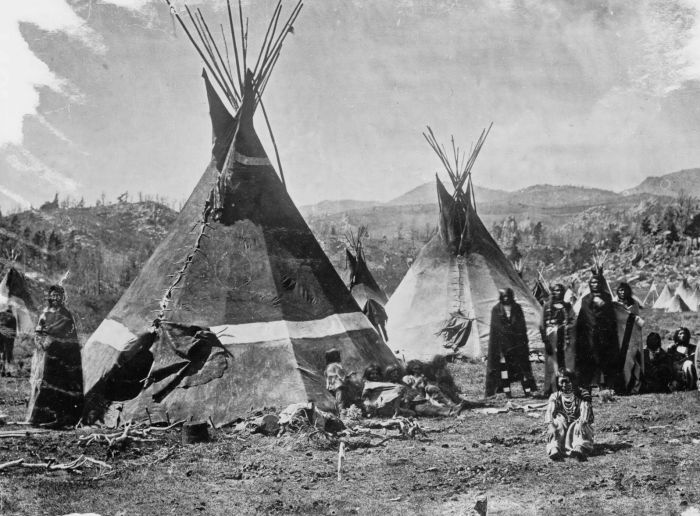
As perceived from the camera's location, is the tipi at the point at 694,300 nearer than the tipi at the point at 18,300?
No

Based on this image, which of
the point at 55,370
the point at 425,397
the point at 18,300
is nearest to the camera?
the point at 55,370

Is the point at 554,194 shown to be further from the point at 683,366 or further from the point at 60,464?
the point at 60,464

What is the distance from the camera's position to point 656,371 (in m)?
11.0

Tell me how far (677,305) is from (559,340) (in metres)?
24.3

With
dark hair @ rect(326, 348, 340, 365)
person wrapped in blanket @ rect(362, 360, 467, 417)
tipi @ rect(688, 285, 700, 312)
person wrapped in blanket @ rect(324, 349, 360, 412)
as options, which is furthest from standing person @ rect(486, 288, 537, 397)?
tipi @ rect(688, 285, 700, 312)

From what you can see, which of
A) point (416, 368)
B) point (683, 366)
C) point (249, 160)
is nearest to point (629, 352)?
point (683, 366)

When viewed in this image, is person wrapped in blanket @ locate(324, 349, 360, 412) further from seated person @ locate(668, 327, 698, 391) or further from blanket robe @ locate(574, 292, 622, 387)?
seated person @ locate(668, 327, 698, 391)

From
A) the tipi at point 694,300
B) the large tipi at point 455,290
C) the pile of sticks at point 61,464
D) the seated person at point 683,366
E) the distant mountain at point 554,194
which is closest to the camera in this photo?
the pile of sticks at point 61,464

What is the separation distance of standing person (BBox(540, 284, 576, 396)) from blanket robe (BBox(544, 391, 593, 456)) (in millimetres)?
3788

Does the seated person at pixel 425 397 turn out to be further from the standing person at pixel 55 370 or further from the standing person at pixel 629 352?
the standing person at pixel 55 370

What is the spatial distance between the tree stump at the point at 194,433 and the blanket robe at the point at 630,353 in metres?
6.59

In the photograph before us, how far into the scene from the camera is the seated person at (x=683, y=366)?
418 inches

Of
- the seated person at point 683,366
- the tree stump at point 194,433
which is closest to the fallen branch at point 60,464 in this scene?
the tree stump at point 194,433

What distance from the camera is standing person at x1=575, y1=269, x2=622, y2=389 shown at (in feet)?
36.5
